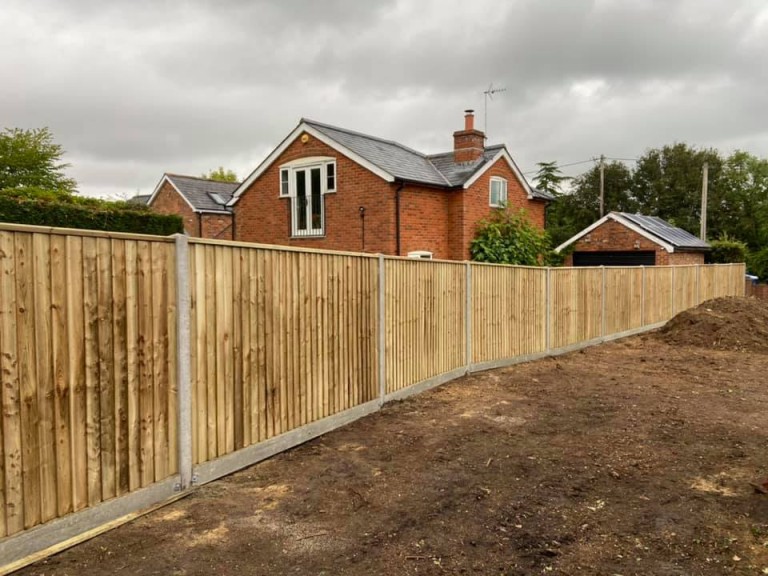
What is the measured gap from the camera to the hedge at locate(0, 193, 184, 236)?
38.2ft

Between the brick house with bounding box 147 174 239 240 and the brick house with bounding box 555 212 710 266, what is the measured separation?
655 inches

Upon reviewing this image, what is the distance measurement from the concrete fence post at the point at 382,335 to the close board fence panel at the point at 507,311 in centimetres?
259

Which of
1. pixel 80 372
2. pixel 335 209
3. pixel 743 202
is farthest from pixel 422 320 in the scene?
pixel 743 202

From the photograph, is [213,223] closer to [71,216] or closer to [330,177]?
[330,177]

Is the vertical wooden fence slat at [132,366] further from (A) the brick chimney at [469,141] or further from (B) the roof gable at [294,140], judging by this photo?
(A) the brick chimney at [469,141]

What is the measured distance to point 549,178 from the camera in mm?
51844

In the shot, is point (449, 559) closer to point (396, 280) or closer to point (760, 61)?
point (396, 280)

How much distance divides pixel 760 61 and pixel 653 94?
5360 millimetres

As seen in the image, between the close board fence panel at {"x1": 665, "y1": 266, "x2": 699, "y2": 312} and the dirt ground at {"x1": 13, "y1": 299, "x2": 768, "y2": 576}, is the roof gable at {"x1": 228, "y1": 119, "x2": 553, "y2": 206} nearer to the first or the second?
the close board fence panel at {"x1": 665, "y1": 266, "x2": 699, "y2": 312}

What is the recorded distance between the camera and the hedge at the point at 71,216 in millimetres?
11641

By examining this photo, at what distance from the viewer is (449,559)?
320 centimetres

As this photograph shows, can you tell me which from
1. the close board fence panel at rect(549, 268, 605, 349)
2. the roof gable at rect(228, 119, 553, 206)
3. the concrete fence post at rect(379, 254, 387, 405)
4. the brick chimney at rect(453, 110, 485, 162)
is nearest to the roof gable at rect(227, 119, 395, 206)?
the roof gable at rect(228, 119, 553, 206)

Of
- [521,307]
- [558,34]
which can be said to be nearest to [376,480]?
[521,307]

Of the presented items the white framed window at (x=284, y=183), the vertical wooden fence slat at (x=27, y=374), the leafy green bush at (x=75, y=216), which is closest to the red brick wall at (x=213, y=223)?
the white framed window at (x=284, y=183)
